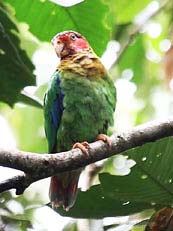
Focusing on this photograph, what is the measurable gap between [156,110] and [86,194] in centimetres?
232

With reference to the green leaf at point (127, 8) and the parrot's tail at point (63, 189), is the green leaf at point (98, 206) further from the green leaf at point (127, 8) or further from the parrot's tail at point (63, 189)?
the green leaf at point (127, 8)

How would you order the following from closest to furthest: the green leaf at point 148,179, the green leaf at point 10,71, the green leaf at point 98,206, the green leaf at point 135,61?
the green leaf at point 148,179 < the green leaf at point 98,206 < the green leaf at point 10,71 < the green leaf at point 135,61

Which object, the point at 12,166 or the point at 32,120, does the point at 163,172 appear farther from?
the point at 32,120

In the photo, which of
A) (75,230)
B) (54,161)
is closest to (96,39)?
(75,230)

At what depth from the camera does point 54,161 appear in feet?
6.07

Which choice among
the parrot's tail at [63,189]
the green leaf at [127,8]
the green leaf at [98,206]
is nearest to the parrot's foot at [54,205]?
the parrot's tail at [63,189]

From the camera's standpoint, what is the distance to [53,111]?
9.21 feet

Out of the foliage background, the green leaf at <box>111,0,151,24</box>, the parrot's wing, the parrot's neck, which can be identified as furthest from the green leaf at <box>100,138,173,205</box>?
the green leaf at <box>111,0,151,24</box>

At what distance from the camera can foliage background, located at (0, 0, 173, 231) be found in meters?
2.27

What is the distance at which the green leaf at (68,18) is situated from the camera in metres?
3.10

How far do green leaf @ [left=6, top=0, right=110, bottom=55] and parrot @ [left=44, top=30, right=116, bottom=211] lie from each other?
246mm

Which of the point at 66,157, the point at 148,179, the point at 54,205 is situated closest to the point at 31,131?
the point at 54,205

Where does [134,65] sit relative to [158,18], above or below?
below

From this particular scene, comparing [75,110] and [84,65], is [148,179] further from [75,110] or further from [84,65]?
[84,65]
